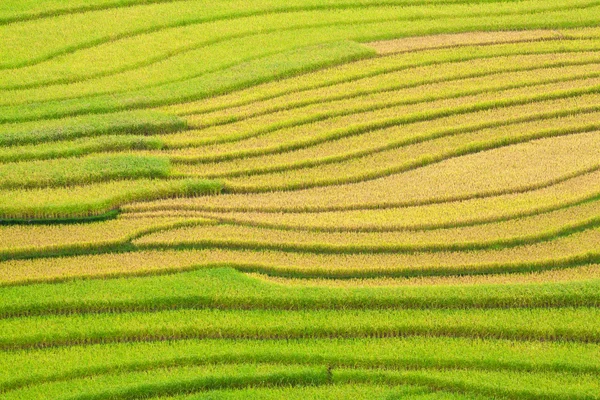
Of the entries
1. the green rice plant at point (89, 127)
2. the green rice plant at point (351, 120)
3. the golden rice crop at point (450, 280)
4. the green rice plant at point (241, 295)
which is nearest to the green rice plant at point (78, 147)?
the green rice plant at point (89, 127)

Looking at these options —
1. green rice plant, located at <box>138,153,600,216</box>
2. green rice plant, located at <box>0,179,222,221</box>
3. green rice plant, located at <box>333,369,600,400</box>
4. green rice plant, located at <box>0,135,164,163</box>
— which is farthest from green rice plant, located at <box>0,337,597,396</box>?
green rice plant, located at <box>0,135,164,163</box>

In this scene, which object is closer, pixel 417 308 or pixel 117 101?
pixel 417 308

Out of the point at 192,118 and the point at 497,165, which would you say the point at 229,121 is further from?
the point at 497,165

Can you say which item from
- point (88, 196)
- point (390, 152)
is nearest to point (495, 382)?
point (390, 152)

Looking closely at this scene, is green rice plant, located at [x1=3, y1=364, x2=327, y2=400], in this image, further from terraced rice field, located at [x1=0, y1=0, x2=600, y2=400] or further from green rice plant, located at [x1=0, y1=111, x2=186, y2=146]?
green rice plant, located at [x1=0, y1=111, x2=186, y2=146]

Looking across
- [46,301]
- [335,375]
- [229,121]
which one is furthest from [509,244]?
[46,301]

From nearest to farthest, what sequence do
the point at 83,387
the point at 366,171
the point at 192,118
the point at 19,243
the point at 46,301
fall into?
1. the point at 83,387
2. the point at 46,301
3. the point at 19,243
4. the point at 366,171
5. the point at 192,118

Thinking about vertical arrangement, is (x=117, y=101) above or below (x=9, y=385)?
above
